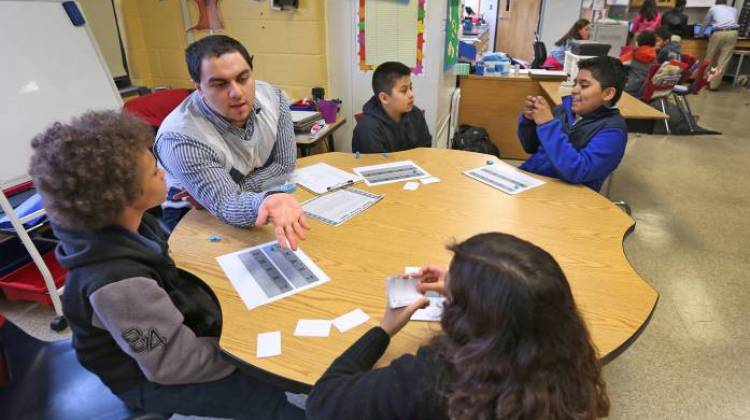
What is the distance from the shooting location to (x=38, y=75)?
220 centimetres

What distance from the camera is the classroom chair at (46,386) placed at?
104 cm

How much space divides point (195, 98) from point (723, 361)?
7.99 ft

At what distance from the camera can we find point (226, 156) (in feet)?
5.15

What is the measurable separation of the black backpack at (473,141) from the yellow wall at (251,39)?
3.94ft

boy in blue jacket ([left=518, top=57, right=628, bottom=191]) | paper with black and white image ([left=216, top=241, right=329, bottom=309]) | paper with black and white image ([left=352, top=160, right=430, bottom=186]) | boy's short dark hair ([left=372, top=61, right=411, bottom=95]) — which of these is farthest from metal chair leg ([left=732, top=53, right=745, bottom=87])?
paper with black and white image ([left=216, top=241, right=329, bottom=309])

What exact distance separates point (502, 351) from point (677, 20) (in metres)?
8.88

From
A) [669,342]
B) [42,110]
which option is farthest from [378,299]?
[42,110]

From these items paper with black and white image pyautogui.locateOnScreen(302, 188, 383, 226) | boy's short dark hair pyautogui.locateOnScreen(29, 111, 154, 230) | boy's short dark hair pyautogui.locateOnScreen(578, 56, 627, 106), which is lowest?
paper with black and white image pyautogui.locateOnScreen(302, 188, 383, 226)

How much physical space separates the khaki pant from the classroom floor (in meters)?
3.48

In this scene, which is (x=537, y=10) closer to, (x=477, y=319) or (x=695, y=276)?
(x=695, y=276)

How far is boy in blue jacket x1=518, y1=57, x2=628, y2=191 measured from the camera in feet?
5.78

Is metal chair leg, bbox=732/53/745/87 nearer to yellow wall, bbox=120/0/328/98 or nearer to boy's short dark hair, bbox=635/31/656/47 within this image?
boy's short dark hair, bbox=635/31/656/47

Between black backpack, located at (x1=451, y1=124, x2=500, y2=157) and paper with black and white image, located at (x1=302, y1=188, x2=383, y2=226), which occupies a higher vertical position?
paper with black and white image, located at (x1=302, y1=188, x2=383, y2=226)

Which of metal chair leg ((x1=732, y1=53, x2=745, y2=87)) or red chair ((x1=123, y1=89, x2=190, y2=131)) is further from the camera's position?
metal chair leg ((x1=732, y1=53, x2=745, y2=87))
